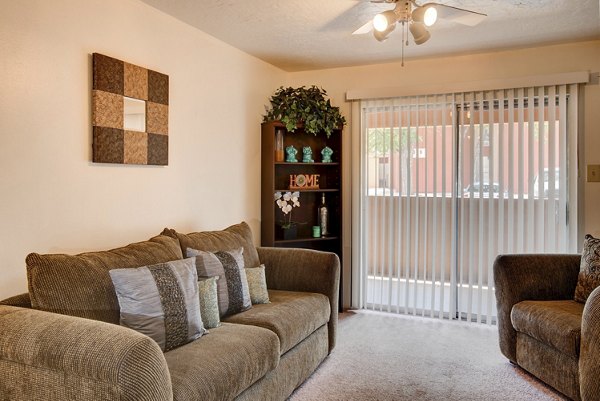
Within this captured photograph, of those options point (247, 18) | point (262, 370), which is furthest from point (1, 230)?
point (247, 18)

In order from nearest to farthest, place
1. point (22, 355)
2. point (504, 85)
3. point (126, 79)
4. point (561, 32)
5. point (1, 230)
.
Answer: point (22, 355), point (1, 230), point (126, 79), point (561, 32), point (504, 85)

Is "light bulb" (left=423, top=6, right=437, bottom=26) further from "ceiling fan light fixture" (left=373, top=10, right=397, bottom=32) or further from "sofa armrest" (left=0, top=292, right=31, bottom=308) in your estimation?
"sofa armrest" (left=0, top=292, right=31, bottom=308)

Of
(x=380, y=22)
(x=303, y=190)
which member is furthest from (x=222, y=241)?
(x=380, y=22)

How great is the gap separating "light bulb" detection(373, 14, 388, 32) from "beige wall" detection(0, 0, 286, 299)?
1.42 metres

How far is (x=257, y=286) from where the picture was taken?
2.77 meters

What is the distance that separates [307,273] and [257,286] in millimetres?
432

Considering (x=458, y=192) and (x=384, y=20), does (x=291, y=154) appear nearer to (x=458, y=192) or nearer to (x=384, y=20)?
(x=458, y=192)

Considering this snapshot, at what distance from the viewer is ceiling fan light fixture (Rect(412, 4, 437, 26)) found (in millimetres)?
2250

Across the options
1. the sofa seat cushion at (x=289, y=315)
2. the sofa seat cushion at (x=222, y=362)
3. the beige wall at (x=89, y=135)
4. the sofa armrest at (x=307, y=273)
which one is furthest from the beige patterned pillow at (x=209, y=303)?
the sofa armrest at (x=307, y=273)

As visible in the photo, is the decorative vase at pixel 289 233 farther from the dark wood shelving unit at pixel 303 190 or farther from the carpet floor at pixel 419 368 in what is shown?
the carpet floor at pixel 419 368

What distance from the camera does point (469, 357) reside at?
3104 millimetres

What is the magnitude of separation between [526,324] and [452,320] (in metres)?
1.27

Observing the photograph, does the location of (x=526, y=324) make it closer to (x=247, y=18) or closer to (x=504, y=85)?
(x=504, y=85)

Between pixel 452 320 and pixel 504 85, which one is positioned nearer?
pixel 504 85
